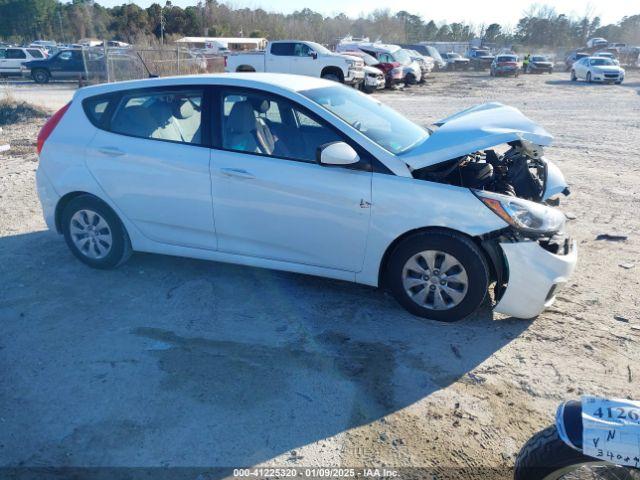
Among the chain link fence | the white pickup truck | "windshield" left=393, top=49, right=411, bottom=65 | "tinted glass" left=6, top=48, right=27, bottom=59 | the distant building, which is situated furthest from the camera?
the distant building

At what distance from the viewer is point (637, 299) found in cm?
477

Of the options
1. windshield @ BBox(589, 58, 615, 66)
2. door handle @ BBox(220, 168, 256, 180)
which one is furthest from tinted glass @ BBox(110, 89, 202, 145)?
windshield @ BBox(589, 58, 615, 66)

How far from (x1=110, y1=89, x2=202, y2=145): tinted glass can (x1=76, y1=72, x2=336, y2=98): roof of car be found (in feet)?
0.29

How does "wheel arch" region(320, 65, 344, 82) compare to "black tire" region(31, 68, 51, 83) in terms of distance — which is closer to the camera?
"wheel arch" region(320, 65, 344, 82)

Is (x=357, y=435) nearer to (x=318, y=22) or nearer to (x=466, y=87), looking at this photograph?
(x=466, y=87)

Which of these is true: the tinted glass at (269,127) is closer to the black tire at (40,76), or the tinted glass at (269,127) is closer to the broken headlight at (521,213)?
the broken headlight at (521,213)

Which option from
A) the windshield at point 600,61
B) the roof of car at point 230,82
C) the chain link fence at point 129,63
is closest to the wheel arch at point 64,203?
the roof of car at point 230,82

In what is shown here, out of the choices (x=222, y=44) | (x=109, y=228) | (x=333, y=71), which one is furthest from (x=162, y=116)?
(x=222, y=44)

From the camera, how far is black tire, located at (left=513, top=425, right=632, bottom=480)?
224 centimetres

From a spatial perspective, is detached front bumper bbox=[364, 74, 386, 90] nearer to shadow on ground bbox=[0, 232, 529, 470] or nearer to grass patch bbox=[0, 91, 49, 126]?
grass patch bbox=[0, 91, 49, 126]

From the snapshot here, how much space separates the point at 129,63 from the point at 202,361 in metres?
21.2

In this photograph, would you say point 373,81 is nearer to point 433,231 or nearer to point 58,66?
point 58,66

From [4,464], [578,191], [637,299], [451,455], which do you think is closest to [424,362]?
[451,455]

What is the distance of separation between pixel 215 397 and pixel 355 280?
1.52 metres
